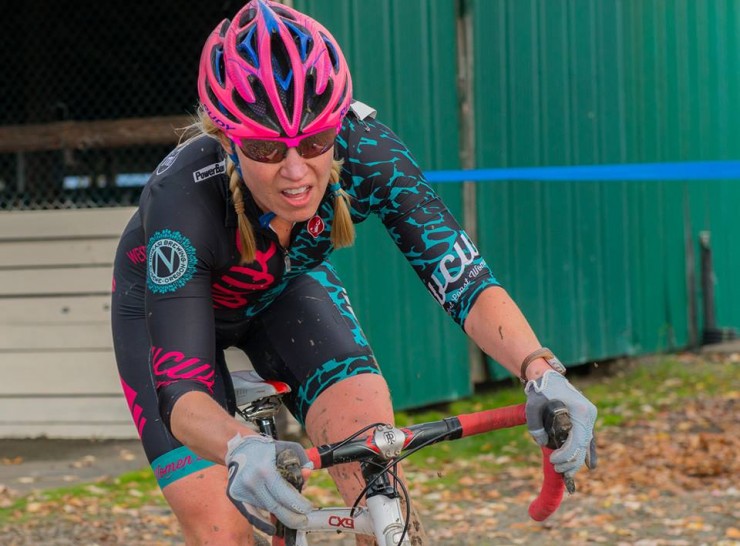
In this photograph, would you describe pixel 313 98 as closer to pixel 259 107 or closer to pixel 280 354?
pixel 259 107

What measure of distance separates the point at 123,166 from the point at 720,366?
595cm

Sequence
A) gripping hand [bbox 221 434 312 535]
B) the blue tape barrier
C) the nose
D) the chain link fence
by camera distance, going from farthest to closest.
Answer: the chain link fence → the blue tape barrier → the nose → gripping hand [bbox 221 434 312 535]

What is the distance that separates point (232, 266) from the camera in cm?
337

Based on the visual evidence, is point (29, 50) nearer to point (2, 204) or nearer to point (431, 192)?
point (2, 204)

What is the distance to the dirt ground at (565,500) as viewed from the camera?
20.4 feet

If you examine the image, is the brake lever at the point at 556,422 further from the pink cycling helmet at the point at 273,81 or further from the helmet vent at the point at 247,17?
the helmet vent at the point at 247,17

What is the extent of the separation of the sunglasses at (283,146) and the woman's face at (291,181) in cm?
1

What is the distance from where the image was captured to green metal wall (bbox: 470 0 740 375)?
9.71m

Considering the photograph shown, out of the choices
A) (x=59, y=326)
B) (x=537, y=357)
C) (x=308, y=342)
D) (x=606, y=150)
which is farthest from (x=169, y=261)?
(x=606, y=150)

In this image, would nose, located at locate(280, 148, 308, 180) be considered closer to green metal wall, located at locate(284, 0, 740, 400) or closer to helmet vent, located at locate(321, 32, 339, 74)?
helmet vent, located at locate(321, 32, 339, 74)

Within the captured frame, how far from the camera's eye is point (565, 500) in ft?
22.3

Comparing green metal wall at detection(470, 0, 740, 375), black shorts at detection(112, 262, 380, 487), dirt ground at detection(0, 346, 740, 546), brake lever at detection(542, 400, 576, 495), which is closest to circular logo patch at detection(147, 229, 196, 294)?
black shorts at detection(112, 262, 380, 487)

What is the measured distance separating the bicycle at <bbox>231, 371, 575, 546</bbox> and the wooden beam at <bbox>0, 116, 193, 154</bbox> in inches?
228

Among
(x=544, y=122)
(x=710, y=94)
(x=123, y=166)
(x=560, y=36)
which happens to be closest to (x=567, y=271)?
(x=544, y=122)
